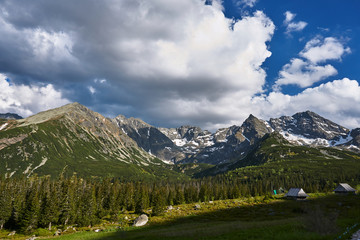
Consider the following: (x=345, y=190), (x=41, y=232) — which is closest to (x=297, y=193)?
(x=345, y=190)

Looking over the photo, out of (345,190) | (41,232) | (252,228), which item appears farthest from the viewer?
(345,190)

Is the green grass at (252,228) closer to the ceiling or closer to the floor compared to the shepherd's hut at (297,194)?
closer to the ceiling

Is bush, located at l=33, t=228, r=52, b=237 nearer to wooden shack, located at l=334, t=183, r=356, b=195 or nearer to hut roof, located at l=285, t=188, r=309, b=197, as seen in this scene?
hut roof, located at l=285, t=188, r=309, b=197

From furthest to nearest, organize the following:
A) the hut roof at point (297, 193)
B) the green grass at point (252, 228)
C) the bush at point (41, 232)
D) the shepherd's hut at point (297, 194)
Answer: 1. the hut roof at point (297, 193)
2. the shepherd's hut at point (297, 194)
3. the bush at point (41, 232)
4. the green grass at point (252, 228)

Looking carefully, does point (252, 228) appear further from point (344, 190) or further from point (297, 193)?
point (344, 190)

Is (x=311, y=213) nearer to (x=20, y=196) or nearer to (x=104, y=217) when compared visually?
A: (x=104, y=217)

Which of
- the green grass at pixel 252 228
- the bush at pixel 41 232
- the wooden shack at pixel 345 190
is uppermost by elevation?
the green grass at pixel 252 228

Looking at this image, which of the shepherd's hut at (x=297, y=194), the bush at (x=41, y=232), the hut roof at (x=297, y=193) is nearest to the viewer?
the bush at (x=41, y=232)

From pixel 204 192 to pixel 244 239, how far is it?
122 m

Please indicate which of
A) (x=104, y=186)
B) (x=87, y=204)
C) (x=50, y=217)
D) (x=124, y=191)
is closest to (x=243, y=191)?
(x=124, y=191)

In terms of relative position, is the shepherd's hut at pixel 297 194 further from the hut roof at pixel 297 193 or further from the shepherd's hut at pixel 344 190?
the shepherd's hut at pixel 344 190

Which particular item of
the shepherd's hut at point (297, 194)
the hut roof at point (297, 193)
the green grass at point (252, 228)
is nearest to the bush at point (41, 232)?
the green grass at point (252, 228)

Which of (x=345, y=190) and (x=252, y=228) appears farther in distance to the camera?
(x=345, y=190)

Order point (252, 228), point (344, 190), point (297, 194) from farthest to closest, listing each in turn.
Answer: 1. point (344, 190)
2. point (297, 194)
3. point (252, 228)
